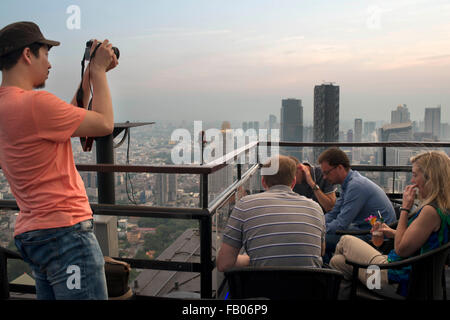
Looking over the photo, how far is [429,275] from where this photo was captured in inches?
70.1

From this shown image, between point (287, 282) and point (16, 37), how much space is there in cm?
134

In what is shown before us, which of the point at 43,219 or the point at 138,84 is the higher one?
the point at 138,84

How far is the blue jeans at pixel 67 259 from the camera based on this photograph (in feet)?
3.72

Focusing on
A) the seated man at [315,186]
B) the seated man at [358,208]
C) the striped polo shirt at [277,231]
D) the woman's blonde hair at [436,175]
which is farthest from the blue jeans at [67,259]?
the seated man at [315,186]

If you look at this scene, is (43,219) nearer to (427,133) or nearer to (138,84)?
(427,133)

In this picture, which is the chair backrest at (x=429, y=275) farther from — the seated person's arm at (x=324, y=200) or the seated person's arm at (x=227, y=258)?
the seated person's arm at (x=324, y=200)

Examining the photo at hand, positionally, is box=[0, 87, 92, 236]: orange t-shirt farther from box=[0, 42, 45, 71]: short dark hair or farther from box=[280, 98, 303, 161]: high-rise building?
box=[280, 98, 303, 161]: high-rise building

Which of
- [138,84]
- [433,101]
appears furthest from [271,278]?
[138,84]

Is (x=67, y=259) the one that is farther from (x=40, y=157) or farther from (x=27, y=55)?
(x=27, y=55)

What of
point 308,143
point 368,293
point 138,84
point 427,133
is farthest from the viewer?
point 138,84

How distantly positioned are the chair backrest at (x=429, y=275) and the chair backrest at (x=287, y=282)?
473mm

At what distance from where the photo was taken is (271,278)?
1.59m

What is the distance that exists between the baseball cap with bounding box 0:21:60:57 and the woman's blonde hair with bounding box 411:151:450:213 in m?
1.85

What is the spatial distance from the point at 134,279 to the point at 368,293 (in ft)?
4.29
